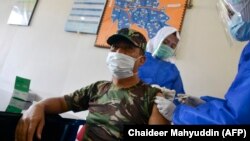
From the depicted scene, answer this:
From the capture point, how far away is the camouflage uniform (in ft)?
4.53

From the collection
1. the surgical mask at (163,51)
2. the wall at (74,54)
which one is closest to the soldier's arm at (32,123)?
the surgical mask at (163,51)

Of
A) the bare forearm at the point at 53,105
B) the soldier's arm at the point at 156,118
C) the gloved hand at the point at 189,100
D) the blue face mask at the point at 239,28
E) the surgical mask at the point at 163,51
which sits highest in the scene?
the blue face mask at the point at 239,28

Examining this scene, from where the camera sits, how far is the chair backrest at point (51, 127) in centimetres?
129

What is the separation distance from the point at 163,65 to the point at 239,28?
79 cm

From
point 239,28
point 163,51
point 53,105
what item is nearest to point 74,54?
point 163,51

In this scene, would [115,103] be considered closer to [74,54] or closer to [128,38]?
Answer: [128,38]

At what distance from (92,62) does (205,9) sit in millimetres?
1100

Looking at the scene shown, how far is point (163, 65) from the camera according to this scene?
200cm

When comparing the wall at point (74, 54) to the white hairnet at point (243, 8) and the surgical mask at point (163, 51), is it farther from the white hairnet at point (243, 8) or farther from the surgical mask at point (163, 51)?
the white hairnet at point (243, 8)

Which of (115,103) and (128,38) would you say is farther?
(128,38)

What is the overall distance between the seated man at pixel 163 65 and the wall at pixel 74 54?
0.74ft

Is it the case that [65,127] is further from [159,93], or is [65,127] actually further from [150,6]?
[150,6]

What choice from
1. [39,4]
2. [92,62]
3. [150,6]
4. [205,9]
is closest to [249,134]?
[205,9]

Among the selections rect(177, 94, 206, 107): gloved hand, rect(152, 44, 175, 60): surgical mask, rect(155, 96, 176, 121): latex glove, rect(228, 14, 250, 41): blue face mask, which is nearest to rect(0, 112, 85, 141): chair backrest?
rect(155, 96, 176, 121): latex glove
